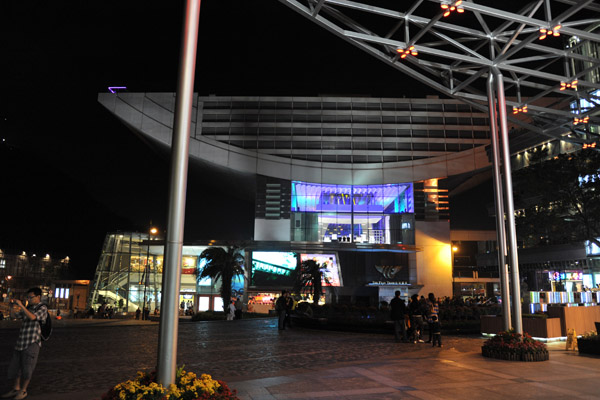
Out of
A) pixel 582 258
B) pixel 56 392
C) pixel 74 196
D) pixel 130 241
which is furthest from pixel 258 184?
pixel 74 196

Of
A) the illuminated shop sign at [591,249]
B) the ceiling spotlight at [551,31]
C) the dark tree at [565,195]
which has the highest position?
the ceiling spotlight at [551,31]

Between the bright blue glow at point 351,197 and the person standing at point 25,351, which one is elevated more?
the bright blue glow at point 351,197

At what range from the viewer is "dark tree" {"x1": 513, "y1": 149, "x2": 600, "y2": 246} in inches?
946

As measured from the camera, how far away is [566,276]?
117 feet

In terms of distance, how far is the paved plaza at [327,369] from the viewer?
7465 mm

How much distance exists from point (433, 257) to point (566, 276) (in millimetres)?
12375

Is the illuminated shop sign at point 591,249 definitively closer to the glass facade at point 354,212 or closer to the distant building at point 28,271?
the glass facade at point 354,212

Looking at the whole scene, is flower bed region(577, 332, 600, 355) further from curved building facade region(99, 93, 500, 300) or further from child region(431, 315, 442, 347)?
curved building facade region(99, 93, 500, 300)

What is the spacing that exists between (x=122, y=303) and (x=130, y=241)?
6671mm

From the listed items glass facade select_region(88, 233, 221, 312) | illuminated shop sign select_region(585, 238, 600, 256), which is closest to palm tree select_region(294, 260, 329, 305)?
glass facade select_region(88, 233, 221, 312)

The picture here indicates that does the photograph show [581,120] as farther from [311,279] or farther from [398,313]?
[311,279]

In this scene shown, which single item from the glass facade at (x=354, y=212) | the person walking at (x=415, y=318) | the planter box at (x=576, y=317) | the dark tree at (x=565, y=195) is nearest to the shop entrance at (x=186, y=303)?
the glass facade at (x=354, y=212)

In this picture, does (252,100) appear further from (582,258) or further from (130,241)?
(582,258)

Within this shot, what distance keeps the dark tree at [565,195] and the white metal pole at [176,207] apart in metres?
24.1
